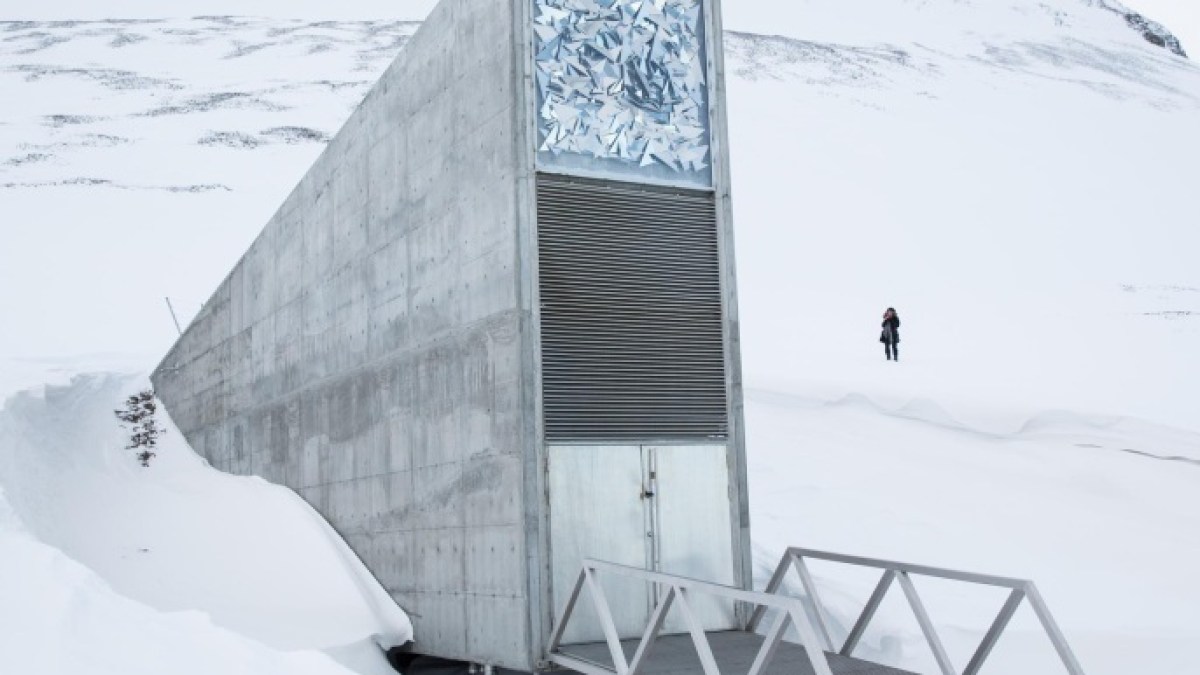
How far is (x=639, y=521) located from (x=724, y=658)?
4.35ft

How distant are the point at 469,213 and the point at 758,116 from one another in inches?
1441

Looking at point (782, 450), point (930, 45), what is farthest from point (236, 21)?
point (782, 450)

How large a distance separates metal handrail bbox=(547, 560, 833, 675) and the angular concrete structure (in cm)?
42

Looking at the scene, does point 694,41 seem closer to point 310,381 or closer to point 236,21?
point 310,381

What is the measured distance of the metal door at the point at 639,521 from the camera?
8016mm

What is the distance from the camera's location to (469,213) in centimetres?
879

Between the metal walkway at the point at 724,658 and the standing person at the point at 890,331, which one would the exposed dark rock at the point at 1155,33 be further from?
the metal walkway at the point at 724,658

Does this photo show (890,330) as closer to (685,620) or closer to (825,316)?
(825,316)

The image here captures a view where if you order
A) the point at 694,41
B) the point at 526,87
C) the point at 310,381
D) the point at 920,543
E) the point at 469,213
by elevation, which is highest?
the point at 694,41

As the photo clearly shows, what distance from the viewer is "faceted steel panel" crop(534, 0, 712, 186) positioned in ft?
27.3

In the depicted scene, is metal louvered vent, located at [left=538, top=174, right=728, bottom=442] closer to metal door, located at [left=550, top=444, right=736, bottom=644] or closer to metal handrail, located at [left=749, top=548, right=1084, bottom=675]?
metal door, located at [left=550, top=444, right=736, bottom=644]

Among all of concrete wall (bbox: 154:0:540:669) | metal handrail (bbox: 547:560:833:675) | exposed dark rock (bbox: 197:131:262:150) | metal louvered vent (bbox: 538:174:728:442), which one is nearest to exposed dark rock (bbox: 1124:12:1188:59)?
exposed dark rock (bbox: 197:131:262:150)

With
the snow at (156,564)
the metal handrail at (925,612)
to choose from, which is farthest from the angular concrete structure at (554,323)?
the snow at (156,564)

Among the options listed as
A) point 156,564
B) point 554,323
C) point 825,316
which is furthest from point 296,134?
point 554,323
